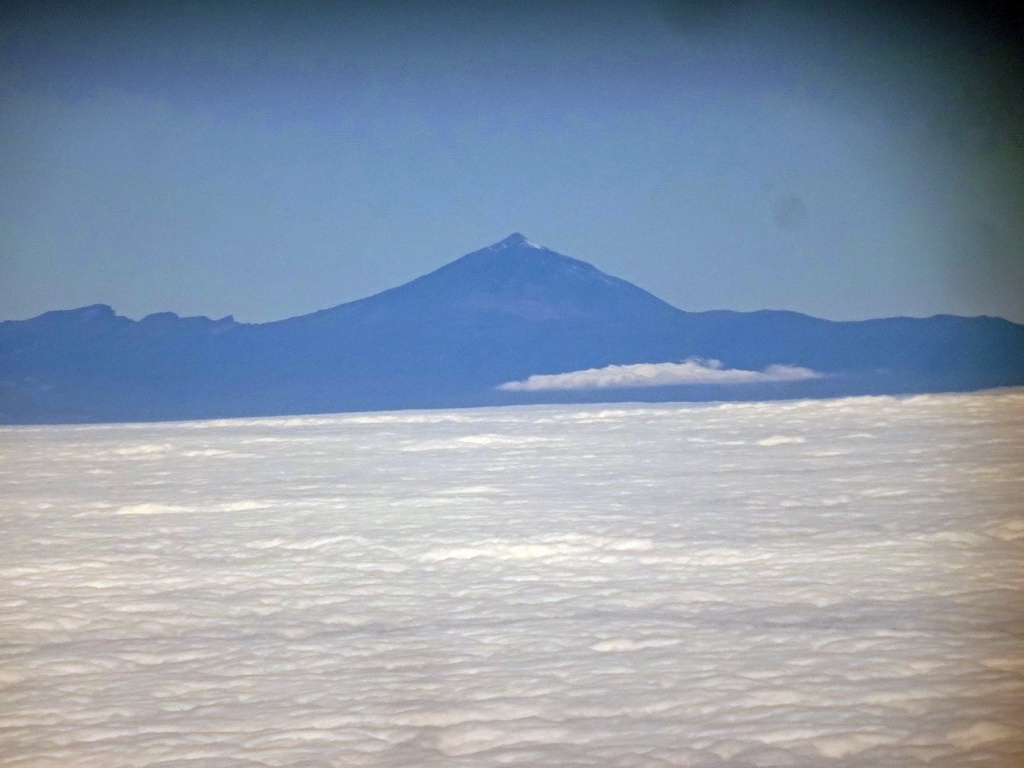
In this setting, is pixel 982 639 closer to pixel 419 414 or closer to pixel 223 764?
pixel 223 764

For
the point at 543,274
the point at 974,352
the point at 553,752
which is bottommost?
the point at 553,752

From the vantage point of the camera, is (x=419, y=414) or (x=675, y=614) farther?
(x=419, y=414)

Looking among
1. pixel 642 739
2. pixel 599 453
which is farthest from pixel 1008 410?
pixel 642 739

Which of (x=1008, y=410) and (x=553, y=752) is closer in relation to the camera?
(x=553, y=752)

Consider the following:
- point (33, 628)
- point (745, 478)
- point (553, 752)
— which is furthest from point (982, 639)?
point (745, 478)

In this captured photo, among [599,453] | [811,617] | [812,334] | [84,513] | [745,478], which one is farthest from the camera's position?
[812,334]

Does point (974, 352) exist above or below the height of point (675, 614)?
above

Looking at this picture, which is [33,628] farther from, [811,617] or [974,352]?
[974,352]

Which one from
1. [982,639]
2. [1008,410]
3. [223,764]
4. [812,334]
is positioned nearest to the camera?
[223,764]

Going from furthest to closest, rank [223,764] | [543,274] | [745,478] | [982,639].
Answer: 1. [543,274]
2. [745,478]
3. [982,639]
4. [223,764]
